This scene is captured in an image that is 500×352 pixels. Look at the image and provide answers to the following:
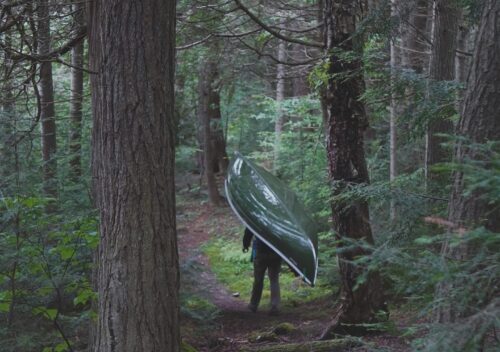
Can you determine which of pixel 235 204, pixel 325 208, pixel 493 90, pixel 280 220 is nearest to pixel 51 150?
pixel 235 204

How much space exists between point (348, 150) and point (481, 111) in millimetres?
2714

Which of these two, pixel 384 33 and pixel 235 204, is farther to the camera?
pixel 235 204

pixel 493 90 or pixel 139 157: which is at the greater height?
pixel 493 90

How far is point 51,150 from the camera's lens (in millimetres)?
9844

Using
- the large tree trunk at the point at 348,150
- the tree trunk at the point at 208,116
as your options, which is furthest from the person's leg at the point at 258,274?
the tree trunk at the point at 208,116

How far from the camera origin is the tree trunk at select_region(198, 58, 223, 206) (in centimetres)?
1839

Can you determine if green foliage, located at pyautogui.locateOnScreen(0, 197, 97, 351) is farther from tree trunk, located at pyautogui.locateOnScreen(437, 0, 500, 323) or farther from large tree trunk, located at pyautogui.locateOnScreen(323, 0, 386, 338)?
tree trunk, located at pyautogui.locateOnScreen(437, 0, 500, 323)

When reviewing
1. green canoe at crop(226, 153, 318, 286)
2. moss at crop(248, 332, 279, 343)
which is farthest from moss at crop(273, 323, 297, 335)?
green canoe at crop(226, 153, 318, 286)

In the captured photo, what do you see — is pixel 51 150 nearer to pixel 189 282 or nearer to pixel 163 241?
pixel 189 282

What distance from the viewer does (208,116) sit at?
2020 centimetres

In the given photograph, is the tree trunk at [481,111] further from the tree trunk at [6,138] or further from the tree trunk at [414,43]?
the tree trunk at [414,43]

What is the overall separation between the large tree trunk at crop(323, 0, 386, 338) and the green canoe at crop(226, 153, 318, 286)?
5.35ft

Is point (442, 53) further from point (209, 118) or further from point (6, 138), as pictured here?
point (209, 118)

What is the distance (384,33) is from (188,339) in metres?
4.54
